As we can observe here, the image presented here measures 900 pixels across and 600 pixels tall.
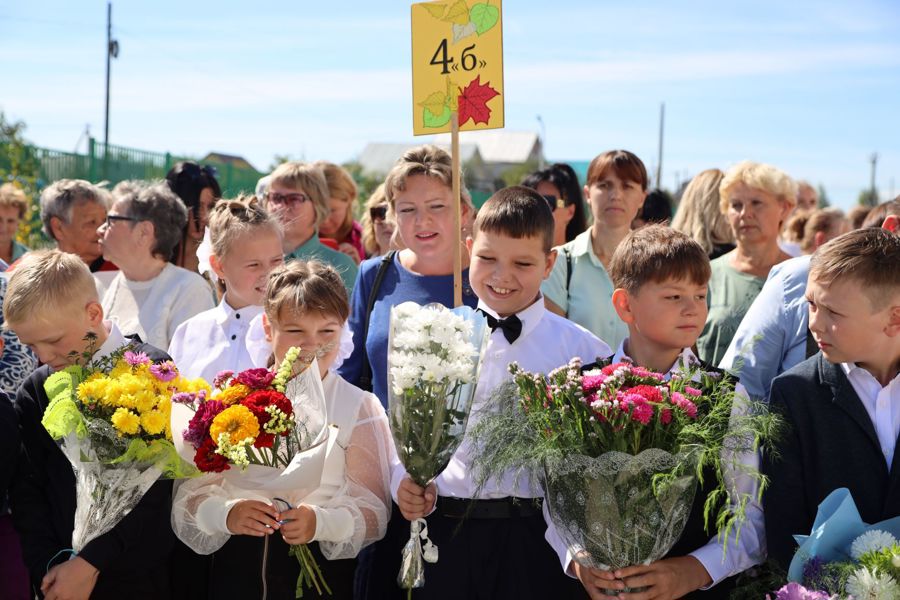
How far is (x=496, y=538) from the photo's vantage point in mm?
3260

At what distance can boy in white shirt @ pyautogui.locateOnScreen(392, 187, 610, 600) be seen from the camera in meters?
3.23

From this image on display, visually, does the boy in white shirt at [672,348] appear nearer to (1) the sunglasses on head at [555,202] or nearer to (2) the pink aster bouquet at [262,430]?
(2) the pink aster bouquet at [262,430]

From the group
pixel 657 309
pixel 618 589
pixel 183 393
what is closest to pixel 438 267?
pixel 657 309

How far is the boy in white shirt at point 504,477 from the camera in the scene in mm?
3234

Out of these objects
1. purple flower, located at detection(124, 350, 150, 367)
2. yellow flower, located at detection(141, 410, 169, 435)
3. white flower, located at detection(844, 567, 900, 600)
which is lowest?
white flower, located at detection(844, 567, 900, 600)

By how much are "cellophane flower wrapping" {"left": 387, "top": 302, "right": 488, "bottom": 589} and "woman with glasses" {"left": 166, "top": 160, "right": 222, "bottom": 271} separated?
3.60 m

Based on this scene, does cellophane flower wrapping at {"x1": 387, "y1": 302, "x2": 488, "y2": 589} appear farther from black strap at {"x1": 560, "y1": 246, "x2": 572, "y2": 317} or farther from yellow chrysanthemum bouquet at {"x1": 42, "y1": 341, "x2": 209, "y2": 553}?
black strap at {"x1": 560, "y1": 246, "x2": 572, "y2": 317}

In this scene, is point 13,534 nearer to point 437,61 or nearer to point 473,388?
point 473,388

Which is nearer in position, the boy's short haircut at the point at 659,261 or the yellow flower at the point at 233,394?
the yellow flower at the point at 233,394

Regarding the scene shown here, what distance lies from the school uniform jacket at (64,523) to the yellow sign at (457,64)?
1530 millimetres

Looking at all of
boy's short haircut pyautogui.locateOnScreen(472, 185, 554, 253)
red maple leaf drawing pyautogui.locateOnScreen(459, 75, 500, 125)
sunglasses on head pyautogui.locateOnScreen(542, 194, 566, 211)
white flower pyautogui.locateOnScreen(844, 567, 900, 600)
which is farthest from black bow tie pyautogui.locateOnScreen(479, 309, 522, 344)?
sunglasses on head pyautogui.locateOnScreen(542, 194, 566, 211)

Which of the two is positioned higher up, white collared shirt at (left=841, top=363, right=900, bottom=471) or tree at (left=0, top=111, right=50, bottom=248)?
A: tree at (left=0, top=111, right=50, bottom=248)

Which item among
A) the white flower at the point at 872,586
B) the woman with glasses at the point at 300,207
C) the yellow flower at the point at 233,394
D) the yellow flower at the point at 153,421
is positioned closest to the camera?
the white flower at the point at 872,586

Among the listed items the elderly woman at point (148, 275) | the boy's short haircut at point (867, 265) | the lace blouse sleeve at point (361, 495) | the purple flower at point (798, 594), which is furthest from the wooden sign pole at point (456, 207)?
the elderly woman at point (148, 275)
